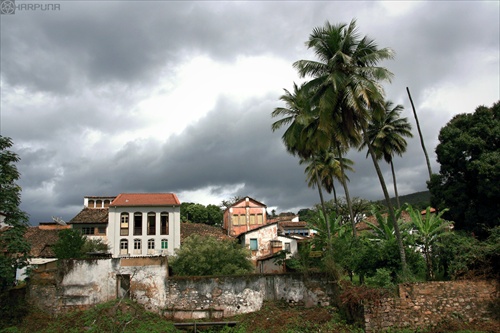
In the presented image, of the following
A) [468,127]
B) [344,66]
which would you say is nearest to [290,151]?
[344,66]

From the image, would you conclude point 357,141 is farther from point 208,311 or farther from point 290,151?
point 208,311

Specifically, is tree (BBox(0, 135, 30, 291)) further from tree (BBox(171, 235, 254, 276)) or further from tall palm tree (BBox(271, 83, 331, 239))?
tall palm tree (BBox(271, 83, 331, 239))

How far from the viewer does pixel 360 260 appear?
21.1 metres

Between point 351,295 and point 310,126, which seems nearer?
point 351,295

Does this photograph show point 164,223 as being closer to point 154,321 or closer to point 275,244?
point 275,244

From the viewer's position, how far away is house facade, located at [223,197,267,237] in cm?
4812

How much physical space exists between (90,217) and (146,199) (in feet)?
24.9

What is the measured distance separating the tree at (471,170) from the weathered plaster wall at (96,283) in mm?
19248

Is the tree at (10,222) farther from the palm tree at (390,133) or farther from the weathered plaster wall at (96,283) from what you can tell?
the palm tree at (390,133)

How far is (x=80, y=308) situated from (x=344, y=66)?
63.1 feet

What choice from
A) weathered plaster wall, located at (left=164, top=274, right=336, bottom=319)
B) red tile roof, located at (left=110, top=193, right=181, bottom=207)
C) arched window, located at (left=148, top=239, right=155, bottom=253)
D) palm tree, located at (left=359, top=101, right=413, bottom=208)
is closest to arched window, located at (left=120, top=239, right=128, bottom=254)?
arched window, located at (left=148, top=239, right=155, bottom=253)

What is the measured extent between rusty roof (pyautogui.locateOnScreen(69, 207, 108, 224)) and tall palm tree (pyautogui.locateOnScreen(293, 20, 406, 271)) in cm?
3284

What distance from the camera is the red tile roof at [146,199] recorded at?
4291 centimetres

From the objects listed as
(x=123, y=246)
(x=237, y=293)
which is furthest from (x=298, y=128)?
(x=123, y=246)
